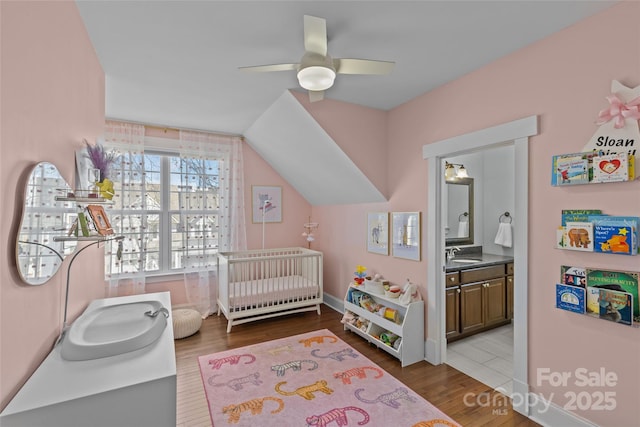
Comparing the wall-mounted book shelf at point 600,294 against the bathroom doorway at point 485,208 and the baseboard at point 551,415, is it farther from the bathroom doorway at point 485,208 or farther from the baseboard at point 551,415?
the bathroom doorway at point 485,208

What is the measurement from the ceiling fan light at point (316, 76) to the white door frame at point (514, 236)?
48.5 inches

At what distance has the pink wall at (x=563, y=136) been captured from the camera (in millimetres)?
1457

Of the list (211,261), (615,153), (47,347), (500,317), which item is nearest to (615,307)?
(615,153)

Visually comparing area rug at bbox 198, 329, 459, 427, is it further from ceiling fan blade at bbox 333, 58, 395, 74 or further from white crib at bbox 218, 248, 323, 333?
ceiling fan blade at bbox 333, 58, 395, 74

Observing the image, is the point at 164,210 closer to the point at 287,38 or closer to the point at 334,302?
the point at 334,302

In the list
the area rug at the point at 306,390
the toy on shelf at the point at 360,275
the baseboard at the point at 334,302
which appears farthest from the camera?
the baseboard at the point at 334,302

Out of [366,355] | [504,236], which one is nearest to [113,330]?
[366,355]

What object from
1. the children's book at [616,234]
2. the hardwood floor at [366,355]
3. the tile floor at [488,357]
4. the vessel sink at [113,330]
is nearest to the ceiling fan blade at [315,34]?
the vessel sink at [113,330]

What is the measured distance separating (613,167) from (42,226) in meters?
2.61

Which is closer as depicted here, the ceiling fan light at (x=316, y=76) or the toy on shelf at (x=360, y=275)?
the ceiling fan light at (x=316, y=76)

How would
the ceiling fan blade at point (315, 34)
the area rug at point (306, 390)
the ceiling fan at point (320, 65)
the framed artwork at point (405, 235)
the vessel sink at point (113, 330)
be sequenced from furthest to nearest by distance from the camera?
the framed artwork at point (405, 235) < the area rug at point (306, 390) < the ceiling fan at point (320, 65) < the ceiling fan blade at point (315, 34) < the vessel sink at point (113, 330)

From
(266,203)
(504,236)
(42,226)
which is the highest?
(266,203)

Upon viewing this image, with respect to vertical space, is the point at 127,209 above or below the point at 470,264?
above

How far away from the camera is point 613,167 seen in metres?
1.45
